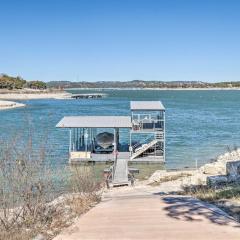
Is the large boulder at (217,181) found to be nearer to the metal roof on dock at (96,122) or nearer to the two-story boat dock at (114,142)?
the two-story boat dock at (114,142)

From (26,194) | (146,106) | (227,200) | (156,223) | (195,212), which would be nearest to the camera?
(156,223)

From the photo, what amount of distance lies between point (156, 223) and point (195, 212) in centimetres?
85

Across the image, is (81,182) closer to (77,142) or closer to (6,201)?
(6,201)

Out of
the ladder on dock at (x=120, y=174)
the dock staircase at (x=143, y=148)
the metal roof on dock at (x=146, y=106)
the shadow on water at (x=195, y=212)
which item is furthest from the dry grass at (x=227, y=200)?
the metal roof on dock at (x=146, y=106)

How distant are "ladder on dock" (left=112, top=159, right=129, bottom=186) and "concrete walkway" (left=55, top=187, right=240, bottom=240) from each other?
1337 centimetres

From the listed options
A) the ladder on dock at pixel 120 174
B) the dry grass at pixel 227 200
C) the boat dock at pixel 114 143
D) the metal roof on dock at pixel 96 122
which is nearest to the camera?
the dry grass at pixel 227 200

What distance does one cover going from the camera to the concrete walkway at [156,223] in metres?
6.46

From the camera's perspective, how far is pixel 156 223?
708 centimetres

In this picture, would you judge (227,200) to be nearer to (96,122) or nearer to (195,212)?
(195,212)

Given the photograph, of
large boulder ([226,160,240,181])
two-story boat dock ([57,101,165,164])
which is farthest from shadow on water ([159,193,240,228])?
two-story boat dock ([57,101,165,164])

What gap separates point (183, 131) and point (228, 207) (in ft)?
148

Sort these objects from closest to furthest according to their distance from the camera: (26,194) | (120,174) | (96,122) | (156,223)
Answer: (156,223)
(26,194)
(120,174)
(96,122)

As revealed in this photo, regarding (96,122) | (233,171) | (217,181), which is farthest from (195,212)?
(96,122)

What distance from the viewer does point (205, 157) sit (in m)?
34.9
